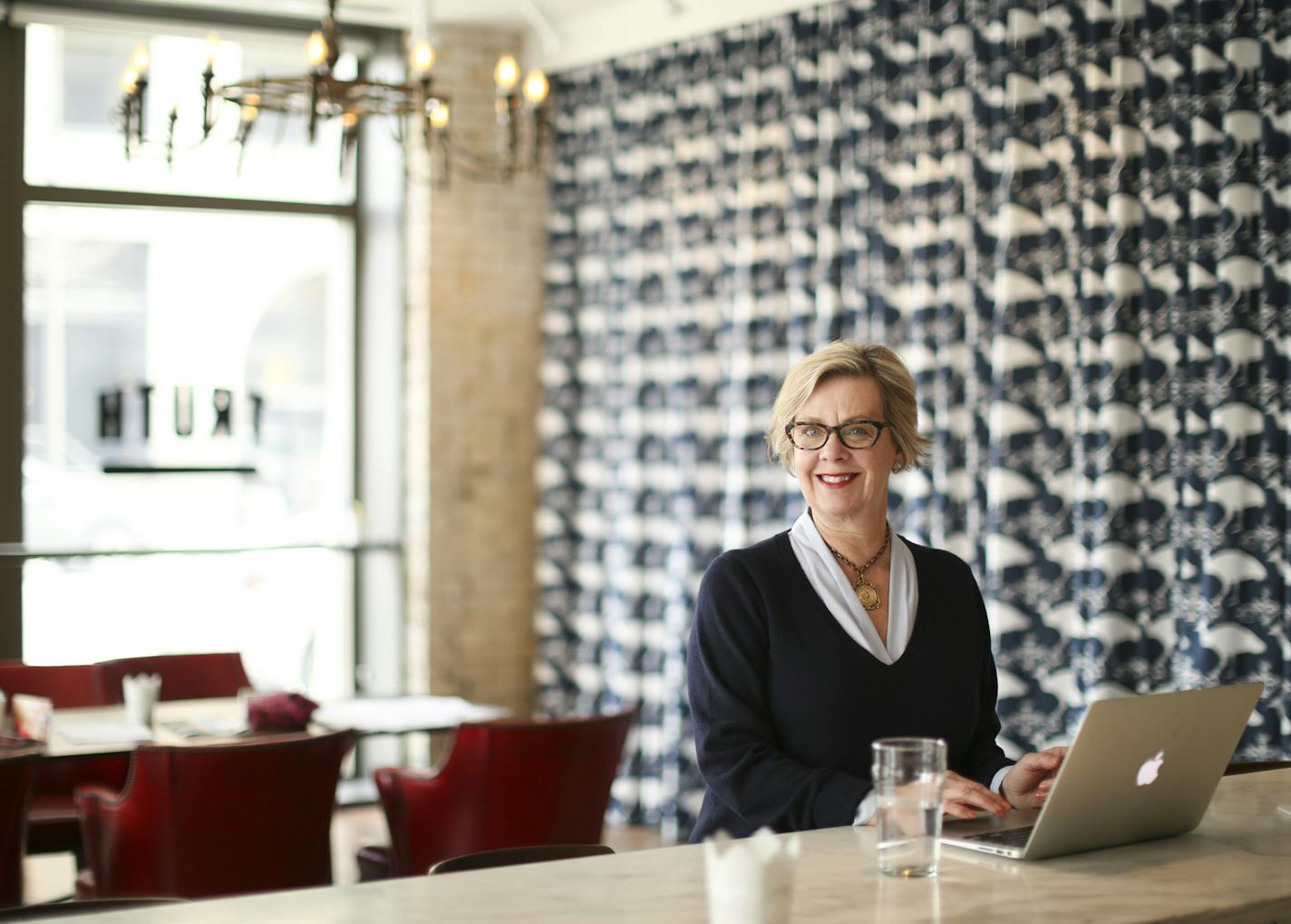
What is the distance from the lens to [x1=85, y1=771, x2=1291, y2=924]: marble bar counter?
168 cm

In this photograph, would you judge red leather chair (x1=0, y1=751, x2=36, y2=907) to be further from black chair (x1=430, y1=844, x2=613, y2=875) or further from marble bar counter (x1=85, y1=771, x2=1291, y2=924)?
marble bar counter (x1=85, y1=771, x2=1291, y2=924)

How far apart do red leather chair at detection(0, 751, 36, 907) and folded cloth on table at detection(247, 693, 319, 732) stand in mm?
734

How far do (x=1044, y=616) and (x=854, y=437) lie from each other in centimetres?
244

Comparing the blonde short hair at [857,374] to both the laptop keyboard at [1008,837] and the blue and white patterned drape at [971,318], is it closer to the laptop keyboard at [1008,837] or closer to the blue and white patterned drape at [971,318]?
the laptop keyboard at [1008,837]

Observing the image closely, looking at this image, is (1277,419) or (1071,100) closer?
(1277,419)

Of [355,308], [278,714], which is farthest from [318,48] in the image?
[355,308]

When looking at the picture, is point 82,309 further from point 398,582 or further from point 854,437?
point 854,437

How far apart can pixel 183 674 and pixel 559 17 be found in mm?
3272

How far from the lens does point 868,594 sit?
255 centimetres

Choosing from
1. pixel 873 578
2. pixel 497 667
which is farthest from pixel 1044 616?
pixel 497 667

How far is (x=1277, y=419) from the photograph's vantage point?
4.23 meters

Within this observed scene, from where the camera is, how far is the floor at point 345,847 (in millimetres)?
5422

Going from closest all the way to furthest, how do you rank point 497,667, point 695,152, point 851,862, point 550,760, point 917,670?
point 851,862 → point 917,670 → point 550,760 → point 695,152 → point 497,667

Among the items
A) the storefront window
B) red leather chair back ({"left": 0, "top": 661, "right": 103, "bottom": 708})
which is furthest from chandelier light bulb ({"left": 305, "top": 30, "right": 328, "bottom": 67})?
the storefront window
